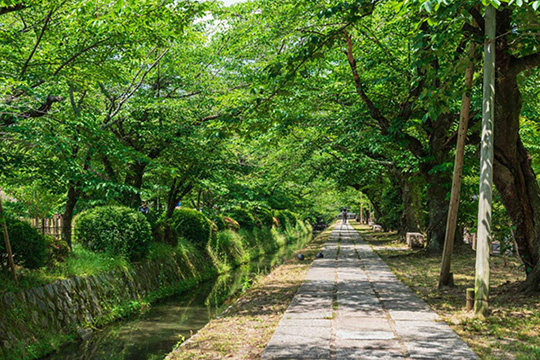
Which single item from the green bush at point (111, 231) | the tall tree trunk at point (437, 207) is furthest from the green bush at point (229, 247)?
the tall tree trunk at point (437, 207)

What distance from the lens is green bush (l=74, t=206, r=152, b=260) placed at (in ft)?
32.8

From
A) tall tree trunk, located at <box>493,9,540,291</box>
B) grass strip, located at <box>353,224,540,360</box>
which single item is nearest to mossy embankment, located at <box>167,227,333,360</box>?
grass strip, located at <box>353,224,540,360</box>

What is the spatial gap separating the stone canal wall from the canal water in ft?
0.84

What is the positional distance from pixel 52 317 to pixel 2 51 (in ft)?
15.3

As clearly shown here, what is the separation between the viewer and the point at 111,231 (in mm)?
10062

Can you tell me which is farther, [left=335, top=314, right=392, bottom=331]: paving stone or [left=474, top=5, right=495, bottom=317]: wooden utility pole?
[left=474, top=5, right=495, bottom=317]: wooden utility pole

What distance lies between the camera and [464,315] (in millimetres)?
5965

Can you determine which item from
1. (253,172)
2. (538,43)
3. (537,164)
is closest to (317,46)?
(538,43)

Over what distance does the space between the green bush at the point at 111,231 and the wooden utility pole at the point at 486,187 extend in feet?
24.6

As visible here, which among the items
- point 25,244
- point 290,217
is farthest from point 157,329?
point 290,217

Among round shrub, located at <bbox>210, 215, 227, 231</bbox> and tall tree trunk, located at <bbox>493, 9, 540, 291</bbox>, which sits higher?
tall tree trunk, located at <bbox>493, 9, 540, 291</bbox>

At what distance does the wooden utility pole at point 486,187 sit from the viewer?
18.6ft

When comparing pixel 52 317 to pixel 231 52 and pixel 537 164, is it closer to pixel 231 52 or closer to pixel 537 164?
pixel 231 52

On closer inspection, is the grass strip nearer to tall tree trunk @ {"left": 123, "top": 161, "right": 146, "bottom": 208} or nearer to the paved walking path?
the paved walking path
